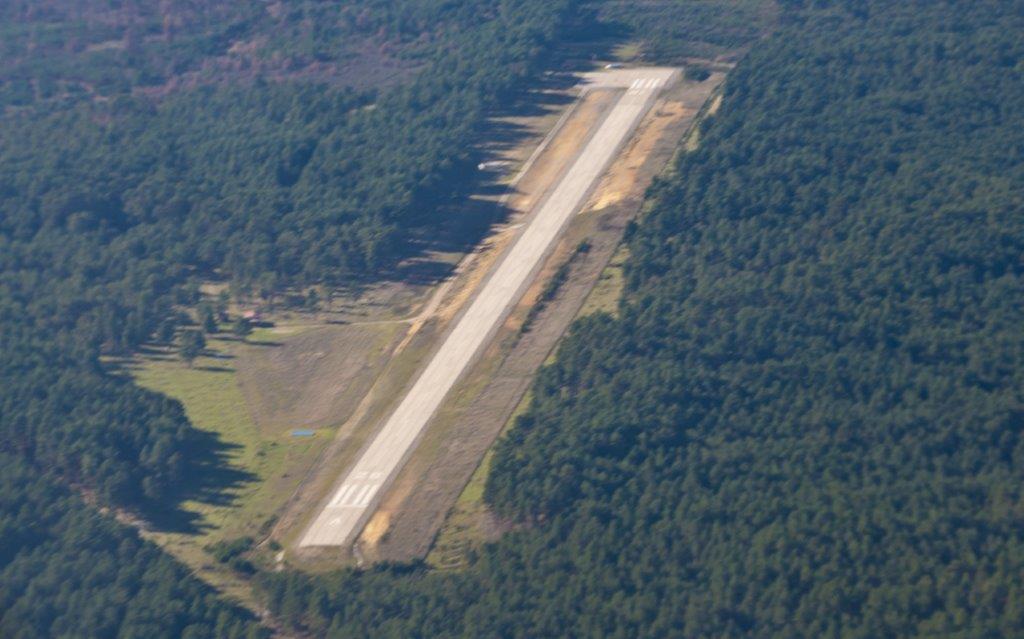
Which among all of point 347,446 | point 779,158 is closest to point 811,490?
point 347,446

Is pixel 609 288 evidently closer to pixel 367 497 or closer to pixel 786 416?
pixel 786 416

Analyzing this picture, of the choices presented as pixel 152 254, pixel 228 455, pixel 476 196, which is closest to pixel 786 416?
pixel 228 455

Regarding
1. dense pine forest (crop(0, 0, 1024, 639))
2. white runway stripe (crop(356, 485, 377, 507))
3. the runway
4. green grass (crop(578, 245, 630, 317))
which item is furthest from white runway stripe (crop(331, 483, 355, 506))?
green grass (crop(578, 245, 630, 317))

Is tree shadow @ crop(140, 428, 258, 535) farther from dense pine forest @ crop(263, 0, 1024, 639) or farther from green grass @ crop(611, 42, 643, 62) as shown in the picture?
green grass @ crop(611, 42, 643, 62)

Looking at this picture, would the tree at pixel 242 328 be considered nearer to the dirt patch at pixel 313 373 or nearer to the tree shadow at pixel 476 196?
the dirt patch at pixel 313 373

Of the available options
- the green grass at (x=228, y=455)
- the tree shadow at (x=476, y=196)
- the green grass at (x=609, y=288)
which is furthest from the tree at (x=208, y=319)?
the green grass at (x=609, y=288)
